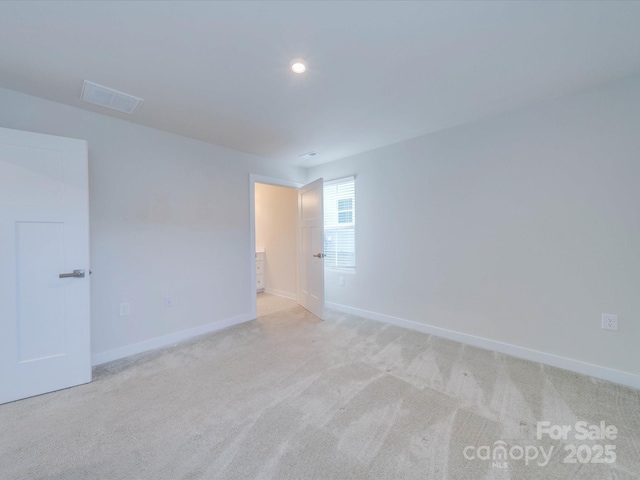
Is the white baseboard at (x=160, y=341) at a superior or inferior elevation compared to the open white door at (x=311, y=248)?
inferior

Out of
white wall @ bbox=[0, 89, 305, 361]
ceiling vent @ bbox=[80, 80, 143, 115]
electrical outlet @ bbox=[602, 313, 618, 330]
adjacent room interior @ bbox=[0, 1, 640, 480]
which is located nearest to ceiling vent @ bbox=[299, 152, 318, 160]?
adjacent room interior @ bbox=[0, 1, 640, 480]

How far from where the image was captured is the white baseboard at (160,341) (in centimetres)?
244

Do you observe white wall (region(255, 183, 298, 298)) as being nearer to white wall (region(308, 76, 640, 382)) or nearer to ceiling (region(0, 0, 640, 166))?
white wall (region(308, 76, 640, 382))

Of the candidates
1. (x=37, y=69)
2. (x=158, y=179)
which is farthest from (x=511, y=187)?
(x=37, y=69)

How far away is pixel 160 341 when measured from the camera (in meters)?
2.79

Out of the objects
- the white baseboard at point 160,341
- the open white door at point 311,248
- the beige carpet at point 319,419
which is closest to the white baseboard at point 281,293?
the open white door at point 311,248

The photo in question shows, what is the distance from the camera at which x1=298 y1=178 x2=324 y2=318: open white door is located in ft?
11.9

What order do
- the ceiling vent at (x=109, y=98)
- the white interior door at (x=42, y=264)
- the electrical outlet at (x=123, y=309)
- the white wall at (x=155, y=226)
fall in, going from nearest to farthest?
the white interior door at (x=42, y=264)
the ceiling vent at (x=109, y=98)
the white wall at (x=155, y=226)
the electrical outlet at (x=123, y=309)

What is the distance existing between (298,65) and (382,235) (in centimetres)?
230

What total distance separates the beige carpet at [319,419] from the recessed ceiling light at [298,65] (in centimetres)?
234

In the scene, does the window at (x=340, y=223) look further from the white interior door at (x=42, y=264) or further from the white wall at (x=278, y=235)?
the white interior door at (x=42, y=264)

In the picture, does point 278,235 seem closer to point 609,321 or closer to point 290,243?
point 290,243

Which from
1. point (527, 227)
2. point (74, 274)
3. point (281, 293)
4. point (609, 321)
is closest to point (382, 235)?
point (527, 227)

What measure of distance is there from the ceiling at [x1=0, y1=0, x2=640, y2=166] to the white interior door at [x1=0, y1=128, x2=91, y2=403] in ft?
1.88
